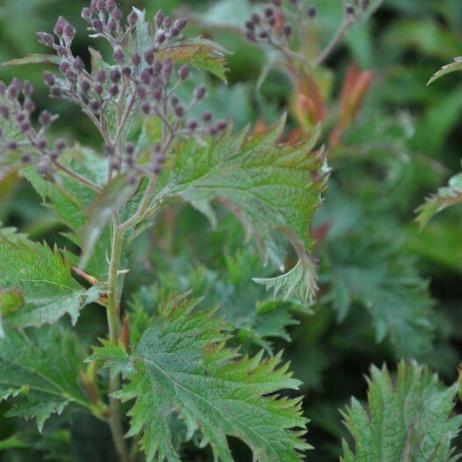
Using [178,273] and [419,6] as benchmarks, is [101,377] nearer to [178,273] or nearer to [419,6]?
Result: [178,273]

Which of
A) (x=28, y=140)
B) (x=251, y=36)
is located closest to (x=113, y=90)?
(x=28, y=140)

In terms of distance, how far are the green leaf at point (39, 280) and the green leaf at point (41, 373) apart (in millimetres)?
212

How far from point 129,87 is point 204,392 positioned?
0.42m

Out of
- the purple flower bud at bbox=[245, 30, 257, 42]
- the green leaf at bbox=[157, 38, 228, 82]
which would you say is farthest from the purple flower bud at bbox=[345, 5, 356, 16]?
the green leaf at bbox=[157, 38, 228, 82]

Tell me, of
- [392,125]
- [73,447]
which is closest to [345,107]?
[392,125]

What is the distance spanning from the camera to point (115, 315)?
1.16 m

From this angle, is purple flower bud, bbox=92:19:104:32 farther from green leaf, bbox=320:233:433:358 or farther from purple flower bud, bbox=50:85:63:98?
green leaf, bbox=320:233:433:358

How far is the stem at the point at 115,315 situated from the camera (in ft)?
3.58

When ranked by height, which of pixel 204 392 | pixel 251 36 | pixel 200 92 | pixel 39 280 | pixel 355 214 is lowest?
pixel 355 214

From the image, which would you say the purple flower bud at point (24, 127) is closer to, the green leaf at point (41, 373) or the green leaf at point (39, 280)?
the green leaf at point (39, 280)

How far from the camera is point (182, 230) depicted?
75.5 inches

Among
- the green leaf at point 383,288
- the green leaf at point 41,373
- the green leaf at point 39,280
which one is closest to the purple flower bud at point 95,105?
the green leaf at point 39,280

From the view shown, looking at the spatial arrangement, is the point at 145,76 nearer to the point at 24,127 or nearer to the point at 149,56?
the point at 149,56

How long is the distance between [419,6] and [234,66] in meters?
0.66
